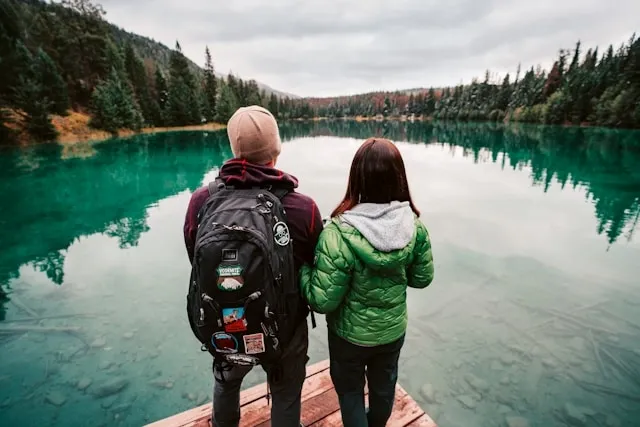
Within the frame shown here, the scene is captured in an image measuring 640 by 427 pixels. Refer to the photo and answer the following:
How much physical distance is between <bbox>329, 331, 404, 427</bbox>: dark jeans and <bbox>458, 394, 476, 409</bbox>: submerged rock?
6.30 feet

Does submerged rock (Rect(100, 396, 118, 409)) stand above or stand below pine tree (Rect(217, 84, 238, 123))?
below

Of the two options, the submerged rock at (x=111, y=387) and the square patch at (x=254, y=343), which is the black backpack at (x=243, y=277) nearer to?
the square patch at (x=254, y=343)

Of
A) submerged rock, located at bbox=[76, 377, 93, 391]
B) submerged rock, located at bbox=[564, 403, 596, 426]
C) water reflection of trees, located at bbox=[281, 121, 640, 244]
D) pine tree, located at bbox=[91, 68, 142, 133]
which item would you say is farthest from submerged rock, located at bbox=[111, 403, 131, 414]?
pine tree, located at bbox=[91, 68, 142, 133]

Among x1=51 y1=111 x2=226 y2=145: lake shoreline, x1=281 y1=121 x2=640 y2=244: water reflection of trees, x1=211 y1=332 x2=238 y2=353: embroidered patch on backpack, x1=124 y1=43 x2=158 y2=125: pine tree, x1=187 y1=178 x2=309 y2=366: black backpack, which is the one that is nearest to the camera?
x1=187 y1=178 x2=309 y2=366: black backpack

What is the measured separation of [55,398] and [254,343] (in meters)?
3.39

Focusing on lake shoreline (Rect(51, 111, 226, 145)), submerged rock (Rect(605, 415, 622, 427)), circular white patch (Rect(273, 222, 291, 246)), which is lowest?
submerged rock (Rect(605, 415, 622, 427))

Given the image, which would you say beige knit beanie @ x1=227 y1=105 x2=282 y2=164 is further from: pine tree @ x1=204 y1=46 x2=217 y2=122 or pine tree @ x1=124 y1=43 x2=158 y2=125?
pine tree @ x1=204 y1=46 x2=217 y2=122

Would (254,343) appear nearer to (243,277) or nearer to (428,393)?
(243,277)

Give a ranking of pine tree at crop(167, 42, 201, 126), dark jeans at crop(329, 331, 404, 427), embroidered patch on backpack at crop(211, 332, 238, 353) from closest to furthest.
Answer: embroidered patch on backpack at crop(211, 332, 238, 353)
dark jeans at crop(329, 331, 404, 427)
pine tree at crop(167, 42, 201, 126)

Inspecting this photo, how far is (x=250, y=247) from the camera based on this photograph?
1269 mm

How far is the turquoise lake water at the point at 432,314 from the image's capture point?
334 centimetres

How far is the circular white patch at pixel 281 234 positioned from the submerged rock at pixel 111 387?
3.34 meters

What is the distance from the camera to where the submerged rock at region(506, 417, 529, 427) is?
10.2ft

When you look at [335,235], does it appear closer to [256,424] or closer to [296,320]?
[296,320]
